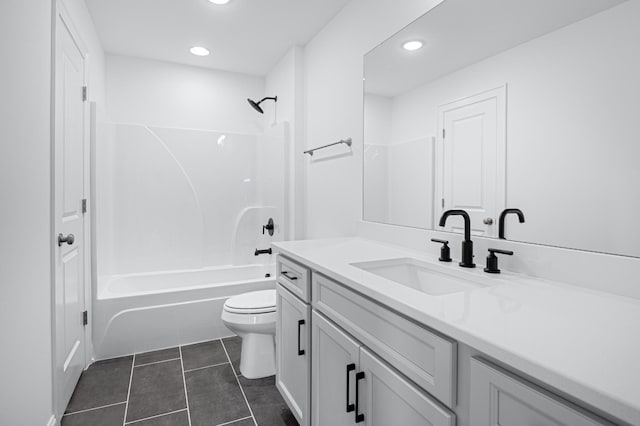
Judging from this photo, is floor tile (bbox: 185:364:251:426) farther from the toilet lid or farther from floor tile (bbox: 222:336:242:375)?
the toilet lid

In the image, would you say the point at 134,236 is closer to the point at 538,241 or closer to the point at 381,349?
the point at 381,349

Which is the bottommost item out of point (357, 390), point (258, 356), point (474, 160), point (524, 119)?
point (258, 356)

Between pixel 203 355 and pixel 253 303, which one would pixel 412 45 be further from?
pixel 203 355

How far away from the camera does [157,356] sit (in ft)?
8.36

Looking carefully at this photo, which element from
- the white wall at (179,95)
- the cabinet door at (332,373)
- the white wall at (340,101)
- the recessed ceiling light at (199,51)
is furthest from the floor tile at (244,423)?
the recessed ceiling light at (199,51)

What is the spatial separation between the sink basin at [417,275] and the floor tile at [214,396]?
113 centimetres

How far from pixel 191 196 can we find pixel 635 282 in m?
3.37

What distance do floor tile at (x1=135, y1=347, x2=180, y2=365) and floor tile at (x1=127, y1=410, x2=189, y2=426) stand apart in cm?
74

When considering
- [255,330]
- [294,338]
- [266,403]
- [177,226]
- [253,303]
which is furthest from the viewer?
[177,226]

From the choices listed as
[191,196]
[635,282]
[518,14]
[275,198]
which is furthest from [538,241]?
[191,196]

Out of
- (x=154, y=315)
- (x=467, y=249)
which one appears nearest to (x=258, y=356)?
(x=154, y=315)

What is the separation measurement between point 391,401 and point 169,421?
1.39 m

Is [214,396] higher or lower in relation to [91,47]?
lower

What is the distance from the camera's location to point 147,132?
330 cm
